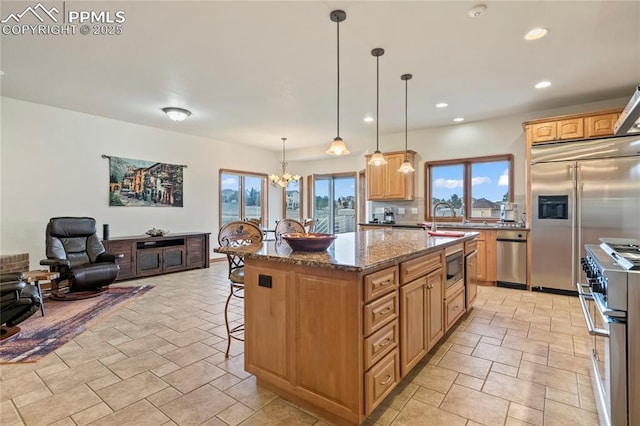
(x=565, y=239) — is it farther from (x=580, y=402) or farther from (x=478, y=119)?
(x=580, y=402)

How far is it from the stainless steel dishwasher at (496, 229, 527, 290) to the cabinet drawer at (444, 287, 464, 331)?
7.11 ft

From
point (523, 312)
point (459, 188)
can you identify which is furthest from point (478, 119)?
point (523, 312)

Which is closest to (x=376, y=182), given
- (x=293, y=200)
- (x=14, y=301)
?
(x=293, y=200)

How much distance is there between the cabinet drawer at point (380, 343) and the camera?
1.66 meters

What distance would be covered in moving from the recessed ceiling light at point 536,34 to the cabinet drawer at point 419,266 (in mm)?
2164

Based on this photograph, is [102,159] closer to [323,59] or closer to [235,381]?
[323,59]

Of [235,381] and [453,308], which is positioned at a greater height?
[453,308]

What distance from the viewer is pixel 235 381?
2.19 m

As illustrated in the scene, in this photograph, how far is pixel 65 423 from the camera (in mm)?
1754

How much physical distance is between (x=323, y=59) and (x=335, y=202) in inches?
214

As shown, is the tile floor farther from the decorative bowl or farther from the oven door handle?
the decorative bowl

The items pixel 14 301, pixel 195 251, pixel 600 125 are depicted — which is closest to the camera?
pixel 14 301

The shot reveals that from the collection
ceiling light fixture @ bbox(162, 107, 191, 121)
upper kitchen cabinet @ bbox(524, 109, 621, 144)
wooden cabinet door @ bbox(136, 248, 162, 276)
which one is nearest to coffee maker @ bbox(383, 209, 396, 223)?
upper kitchen cabinet @ bbox(524, 109, 621, 144)

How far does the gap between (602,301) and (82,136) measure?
6718 millimetres
